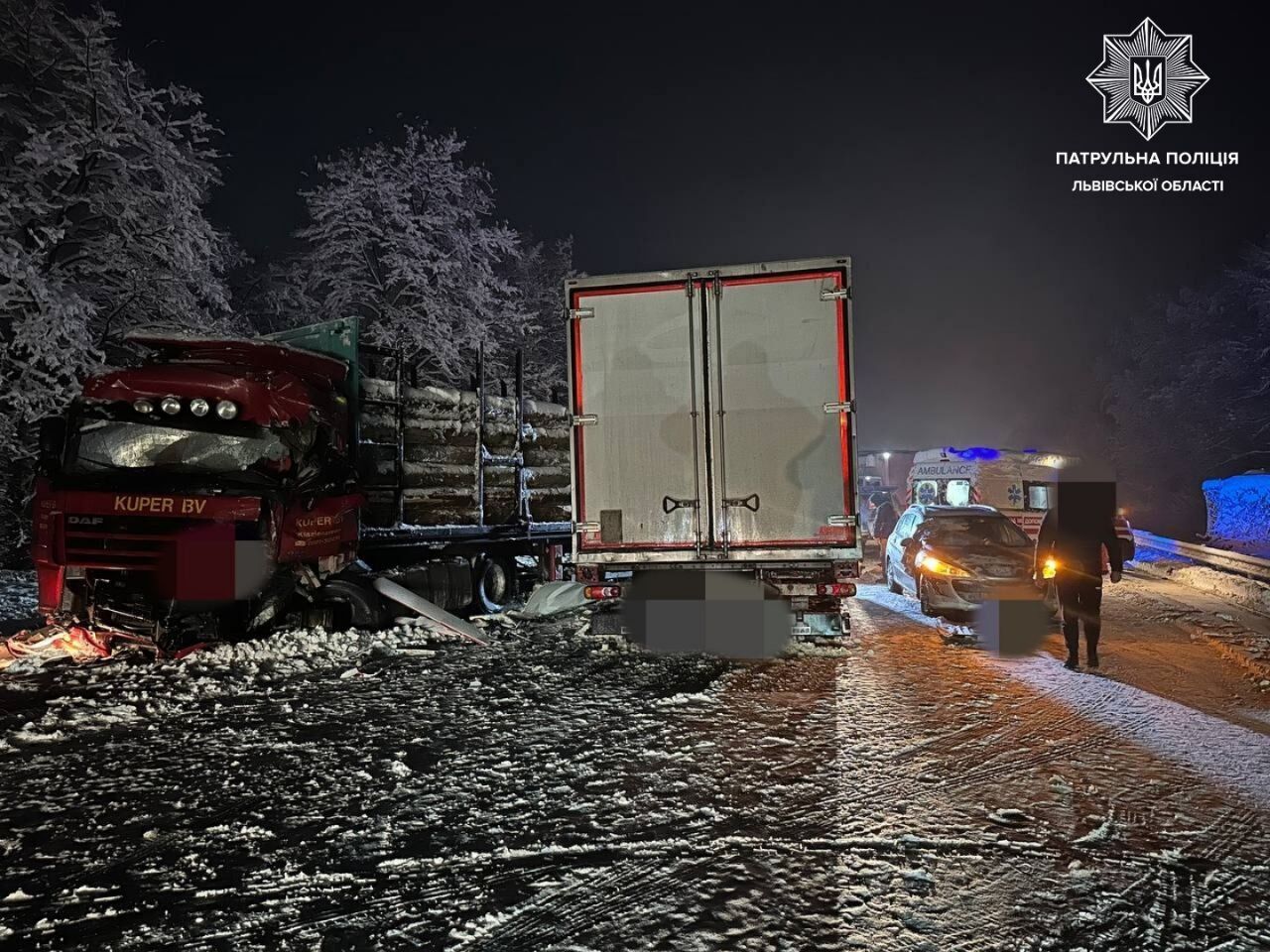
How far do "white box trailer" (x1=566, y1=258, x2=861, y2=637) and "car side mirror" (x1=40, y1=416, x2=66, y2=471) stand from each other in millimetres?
4703

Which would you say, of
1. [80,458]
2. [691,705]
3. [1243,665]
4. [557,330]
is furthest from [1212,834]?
[557,330]

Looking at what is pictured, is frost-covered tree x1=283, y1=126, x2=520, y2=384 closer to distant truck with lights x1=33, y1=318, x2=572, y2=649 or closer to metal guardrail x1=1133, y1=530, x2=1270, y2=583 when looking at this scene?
distant truck with lights x1=33, y1=318, x2=572, y2=649

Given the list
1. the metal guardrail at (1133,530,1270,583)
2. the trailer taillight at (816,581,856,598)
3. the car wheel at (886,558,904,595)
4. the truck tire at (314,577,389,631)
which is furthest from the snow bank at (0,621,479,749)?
the metal guardrail at (1133,530,1270,583)

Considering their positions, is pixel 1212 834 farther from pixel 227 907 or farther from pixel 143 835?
pixel 143 835

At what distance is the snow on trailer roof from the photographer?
25.8ft

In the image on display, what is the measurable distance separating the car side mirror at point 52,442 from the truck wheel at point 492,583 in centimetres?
488

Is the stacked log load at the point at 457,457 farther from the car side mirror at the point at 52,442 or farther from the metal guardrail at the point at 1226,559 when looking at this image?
the metal guardrail at the point at 1226,559

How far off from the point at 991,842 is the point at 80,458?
763cm

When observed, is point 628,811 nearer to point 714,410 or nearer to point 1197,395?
point 714,410

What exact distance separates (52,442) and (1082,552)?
9573 mm

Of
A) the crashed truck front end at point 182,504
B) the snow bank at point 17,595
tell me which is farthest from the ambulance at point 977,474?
the snow bank at point 17,595

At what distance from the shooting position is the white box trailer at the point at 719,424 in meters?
6.71

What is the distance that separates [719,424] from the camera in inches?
271

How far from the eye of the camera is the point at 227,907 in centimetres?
285
